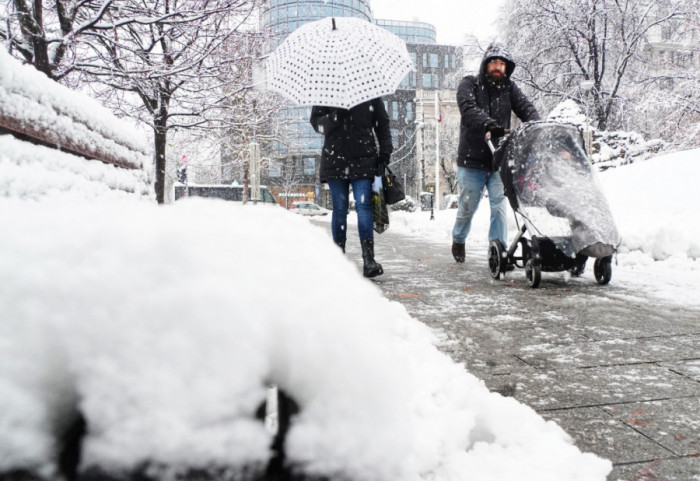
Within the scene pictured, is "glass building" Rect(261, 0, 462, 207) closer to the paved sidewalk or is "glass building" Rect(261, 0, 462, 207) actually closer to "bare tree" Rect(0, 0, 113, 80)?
"bare tree" Rect(0, 0, 113, 80)

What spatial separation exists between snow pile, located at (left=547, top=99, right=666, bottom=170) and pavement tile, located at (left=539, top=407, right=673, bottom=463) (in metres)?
14.3

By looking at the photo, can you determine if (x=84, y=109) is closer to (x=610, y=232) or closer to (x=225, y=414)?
(x=225, y=414)

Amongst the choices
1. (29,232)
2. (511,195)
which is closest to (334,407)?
→ (29,232)

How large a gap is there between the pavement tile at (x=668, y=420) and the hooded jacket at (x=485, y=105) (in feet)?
Answer: 11.7

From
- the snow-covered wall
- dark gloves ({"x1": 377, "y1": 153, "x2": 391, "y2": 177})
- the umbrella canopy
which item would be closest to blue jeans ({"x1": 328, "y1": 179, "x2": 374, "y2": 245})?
dark gloves ({"x1": 377, "y1": 153, "x2": 391, "y2": 177})

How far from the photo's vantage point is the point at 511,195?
4.13 meters

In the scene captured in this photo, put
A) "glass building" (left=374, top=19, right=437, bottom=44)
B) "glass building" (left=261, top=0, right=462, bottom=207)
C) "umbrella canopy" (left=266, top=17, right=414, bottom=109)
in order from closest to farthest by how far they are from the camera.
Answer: "umbrella canopy" (left=266, top=17, right=414, bottom=109) → "glass building" (left=261, top=0, right=462, bottom=207) → "glass building" (left=374, top=19, right=437, bottom=44)

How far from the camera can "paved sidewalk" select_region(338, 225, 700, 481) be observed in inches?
57.3

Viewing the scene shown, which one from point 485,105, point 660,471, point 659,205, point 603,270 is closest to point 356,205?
point 485,105

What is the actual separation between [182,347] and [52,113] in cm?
Result: 227

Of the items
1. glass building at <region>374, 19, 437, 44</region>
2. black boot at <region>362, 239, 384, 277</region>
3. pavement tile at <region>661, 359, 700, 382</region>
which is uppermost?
glass building at <region>374, 19, 437, 44</region>

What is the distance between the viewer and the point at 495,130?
176 inches

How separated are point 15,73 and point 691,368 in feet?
9.83

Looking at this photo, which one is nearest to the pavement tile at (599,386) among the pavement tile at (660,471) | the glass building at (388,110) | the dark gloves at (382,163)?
the pavement tile at (660,471)
